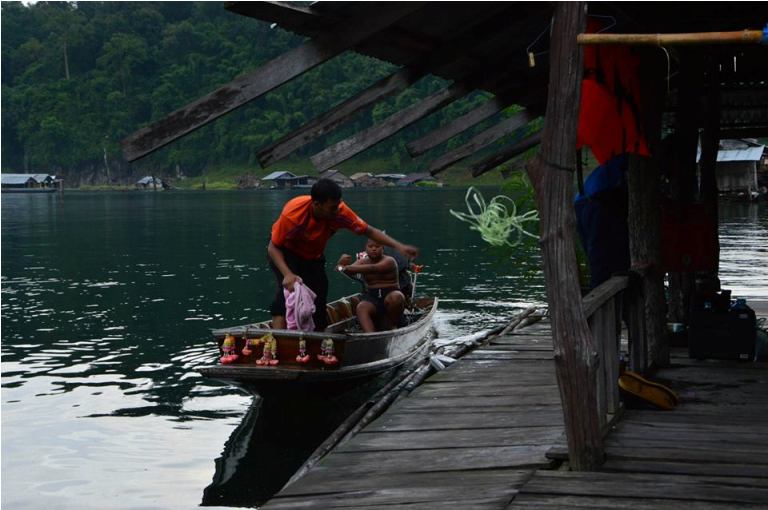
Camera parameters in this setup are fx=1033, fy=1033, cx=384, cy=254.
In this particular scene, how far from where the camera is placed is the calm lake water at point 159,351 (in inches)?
418

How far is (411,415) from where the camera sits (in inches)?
296

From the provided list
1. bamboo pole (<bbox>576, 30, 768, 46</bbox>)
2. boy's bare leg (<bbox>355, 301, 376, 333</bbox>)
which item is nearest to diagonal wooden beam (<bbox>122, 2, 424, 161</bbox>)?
bamboo pole (<bbox>576, 30, 768, 46</bbox>)

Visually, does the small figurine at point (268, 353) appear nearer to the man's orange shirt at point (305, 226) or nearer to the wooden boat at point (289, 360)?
the wooden boat at point (289, 360)

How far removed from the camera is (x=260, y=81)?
6.18 m

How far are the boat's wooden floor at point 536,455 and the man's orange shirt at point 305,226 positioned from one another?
7.14 feet

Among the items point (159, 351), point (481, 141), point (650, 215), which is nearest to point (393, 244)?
point (650, 215)

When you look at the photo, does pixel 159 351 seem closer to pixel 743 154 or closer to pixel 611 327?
pixel 611 327

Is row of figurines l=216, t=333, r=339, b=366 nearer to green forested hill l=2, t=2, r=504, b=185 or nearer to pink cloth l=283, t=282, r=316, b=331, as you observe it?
pink cloth l=283, t=282, r=316, b=331

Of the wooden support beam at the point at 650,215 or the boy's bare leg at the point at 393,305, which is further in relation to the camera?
the boy's bare leg at the point at 393,305

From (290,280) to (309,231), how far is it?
1.69ft

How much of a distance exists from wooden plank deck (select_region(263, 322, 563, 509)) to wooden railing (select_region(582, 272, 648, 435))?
16.3 inches

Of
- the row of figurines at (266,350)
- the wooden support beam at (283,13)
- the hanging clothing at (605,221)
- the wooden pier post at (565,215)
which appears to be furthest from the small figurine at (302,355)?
the wooden pier post at (565,215)

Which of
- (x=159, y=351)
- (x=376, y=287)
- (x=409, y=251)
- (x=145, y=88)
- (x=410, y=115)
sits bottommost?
(x=159, y=351)

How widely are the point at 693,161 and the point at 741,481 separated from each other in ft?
14.8
